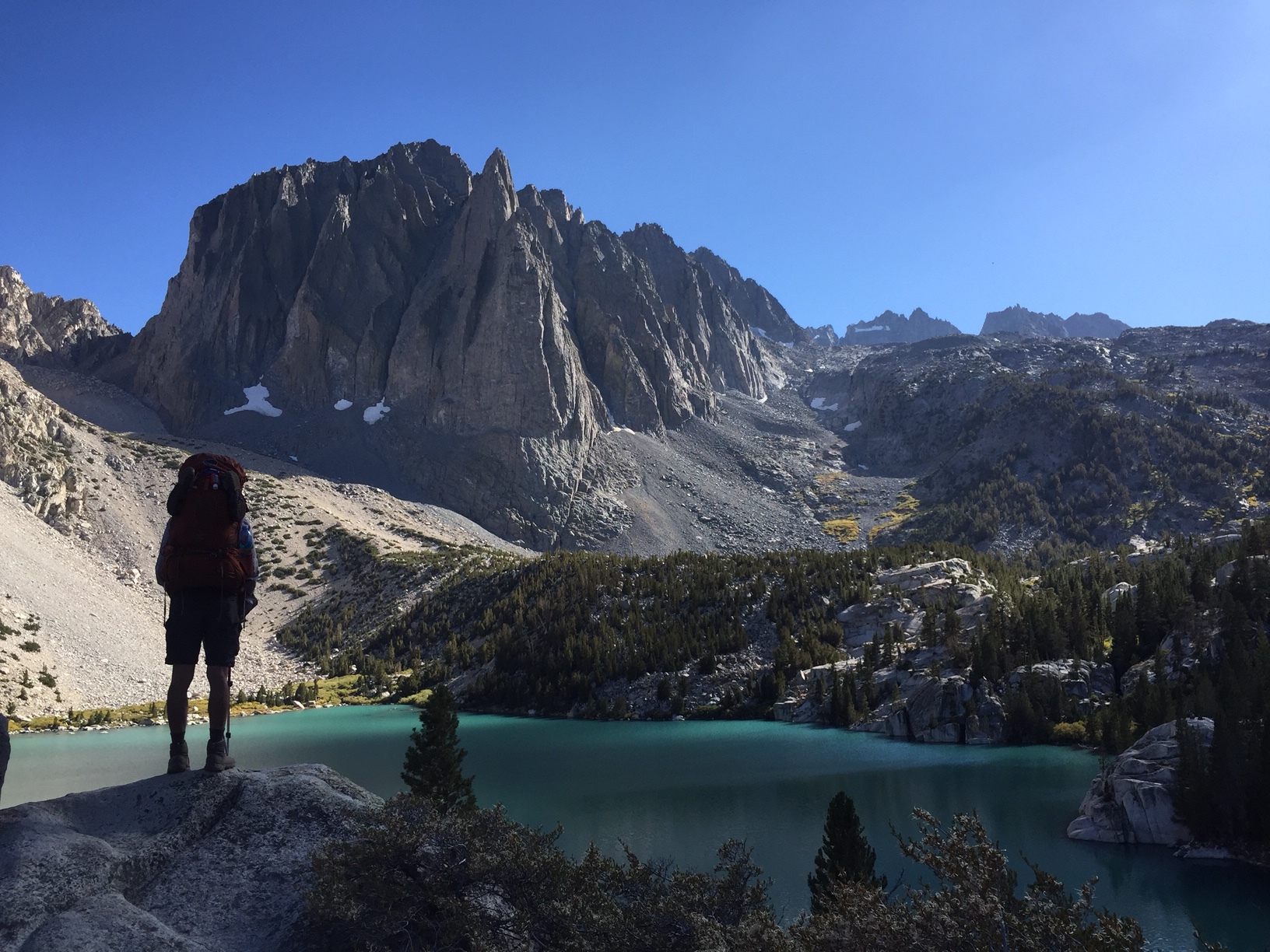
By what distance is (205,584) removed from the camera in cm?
893

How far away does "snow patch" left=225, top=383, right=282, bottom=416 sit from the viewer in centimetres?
15800

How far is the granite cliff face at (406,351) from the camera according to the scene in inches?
5891

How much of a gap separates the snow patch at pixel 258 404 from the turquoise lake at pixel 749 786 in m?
106

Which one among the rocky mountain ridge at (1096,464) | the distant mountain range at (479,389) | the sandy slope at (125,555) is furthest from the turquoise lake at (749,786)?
the rocky mountain ridge at (1096,464)

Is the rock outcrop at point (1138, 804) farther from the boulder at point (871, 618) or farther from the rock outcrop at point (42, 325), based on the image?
the rock outcrop at point (42, 325)

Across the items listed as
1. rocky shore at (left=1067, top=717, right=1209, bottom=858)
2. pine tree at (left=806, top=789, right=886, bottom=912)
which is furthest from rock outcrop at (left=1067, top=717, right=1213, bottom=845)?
pine tree at (left=806, top=789, right=886, bottom=912)

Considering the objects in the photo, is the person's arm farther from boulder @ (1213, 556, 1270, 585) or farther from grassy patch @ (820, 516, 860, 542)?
grassy patch @ (820, 516, 860, 542)

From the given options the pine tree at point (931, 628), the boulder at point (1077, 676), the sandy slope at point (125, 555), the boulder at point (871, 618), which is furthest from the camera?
the boulder at point (871, 618)

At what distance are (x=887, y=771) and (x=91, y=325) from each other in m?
202

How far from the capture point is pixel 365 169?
637 ft

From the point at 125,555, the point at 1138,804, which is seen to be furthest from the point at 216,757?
the point at 125,555

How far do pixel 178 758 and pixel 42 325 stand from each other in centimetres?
20792

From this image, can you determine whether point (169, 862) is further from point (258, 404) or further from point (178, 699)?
point (258, 404)

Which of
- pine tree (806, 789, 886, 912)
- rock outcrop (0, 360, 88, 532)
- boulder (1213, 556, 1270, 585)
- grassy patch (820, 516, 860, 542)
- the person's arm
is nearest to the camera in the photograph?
the person's arm
